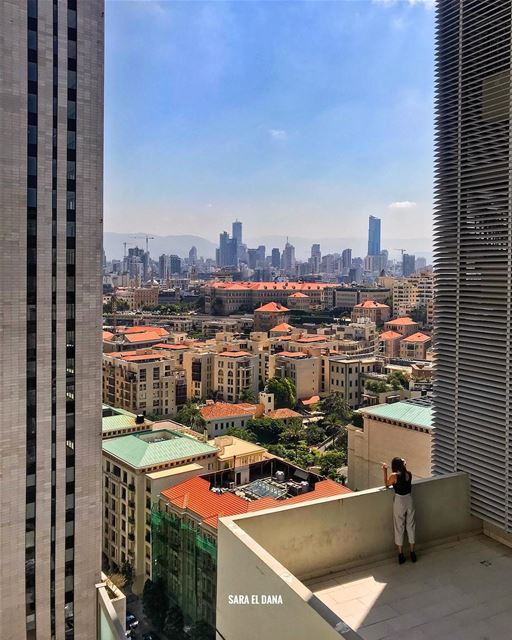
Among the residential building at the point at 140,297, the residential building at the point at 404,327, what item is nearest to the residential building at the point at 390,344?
the residential building at the point at 404,327

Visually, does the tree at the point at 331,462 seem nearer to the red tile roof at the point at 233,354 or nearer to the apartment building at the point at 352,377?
the apartment building at the point at 352,377

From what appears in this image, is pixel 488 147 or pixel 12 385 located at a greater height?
pixel 488 147

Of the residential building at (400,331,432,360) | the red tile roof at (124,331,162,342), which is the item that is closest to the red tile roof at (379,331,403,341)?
the residential building at (400,331,432,360)

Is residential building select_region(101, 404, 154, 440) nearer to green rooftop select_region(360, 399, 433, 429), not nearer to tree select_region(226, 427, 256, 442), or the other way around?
tree select_region(226, 427, 256, 442)

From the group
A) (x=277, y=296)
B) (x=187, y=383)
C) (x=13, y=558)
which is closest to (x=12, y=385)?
(x=13, y=558)

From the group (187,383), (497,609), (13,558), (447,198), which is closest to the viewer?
(497,609)

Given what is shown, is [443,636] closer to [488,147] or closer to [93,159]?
[488,147]

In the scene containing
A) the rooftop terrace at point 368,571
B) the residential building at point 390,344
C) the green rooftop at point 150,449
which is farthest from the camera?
the residential building at point 390,344
